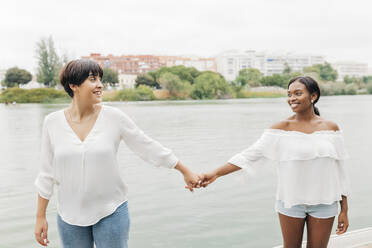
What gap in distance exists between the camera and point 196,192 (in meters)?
7.57

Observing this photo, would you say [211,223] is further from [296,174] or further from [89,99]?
[89,99]

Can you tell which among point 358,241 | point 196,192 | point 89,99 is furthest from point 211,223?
point 89,99

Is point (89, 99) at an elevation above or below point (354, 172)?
above

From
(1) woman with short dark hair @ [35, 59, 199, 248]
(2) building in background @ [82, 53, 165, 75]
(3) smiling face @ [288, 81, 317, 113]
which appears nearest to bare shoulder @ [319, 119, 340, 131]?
(3) smiling face @ [288, 81, 317, 113]

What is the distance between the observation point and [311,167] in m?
2.27

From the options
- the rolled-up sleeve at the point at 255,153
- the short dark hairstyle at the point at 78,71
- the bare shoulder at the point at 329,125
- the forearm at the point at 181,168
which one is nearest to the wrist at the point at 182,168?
the forearm at the point at 181,168

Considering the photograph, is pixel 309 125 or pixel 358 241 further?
pixel 358 241

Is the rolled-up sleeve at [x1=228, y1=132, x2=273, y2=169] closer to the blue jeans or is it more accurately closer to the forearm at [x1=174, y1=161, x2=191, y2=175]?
the forearm at [x1=174, y1=161, x2=191, y2=175]

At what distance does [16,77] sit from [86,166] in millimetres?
84640

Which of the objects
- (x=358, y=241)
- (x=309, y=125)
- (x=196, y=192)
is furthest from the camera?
(x=196, y=192)

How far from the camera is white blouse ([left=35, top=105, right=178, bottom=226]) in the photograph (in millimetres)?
1968

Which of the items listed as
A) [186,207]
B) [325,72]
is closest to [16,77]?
[325,72]

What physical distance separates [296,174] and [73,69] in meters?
1.33

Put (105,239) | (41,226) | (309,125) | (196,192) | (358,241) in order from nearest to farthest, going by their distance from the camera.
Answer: (105,239), (41,226), (309,125), (358,241), (196,192)
